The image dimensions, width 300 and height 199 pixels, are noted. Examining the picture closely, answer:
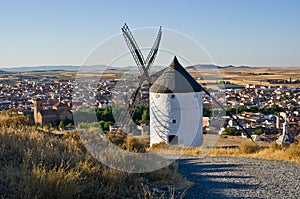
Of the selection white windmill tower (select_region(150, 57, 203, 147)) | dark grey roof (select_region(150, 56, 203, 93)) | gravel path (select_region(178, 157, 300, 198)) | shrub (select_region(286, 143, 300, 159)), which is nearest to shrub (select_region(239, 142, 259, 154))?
shrub (select_region(286, 143, 300, 159))

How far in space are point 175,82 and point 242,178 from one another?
10.9 meters

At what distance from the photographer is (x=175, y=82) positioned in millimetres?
18094

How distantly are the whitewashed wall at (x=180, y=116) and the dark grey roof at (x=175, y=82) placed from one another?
243 mm

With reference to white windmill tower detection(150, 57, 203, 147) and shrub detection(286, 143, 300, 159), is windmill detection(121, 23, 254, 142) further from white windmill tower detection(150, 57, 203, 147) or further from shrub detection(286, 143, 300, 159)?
shrub detection(286, 143, 300, 159)

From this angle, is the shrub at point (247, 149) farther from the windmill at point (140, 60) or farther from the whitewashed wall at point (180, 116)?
the windmill at point (140, 60)

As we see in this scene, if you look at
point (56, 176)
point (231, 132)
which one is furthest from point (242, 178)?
point (231, 132)

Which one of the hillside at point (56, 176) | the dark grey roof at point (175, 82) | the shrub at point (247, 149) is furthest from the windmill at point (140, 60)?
the hillside at point (56, 176)

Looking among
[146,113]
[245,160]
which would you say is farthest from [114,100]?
[245,160]

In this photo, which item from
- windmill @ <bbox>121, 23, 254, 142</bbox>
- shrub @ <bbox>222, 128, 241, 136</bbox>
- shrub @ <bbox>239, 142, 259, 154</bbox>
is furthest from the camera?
shrub @ <bbox>222, 128, 241, 136</bbox>

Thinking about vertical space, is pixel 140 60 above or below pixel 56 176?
above

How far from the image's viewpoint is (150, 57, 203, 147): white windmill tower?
18078mm

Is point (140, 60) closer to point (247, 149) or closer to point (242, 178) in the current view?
point (247, 149)

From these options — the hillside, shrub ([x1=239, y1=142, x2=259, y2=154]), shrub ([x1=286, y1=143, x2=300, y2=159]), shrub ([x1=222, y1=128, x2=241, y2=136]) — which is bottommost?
shrub ([x1=222, y1=128, x2=241, y2=136])

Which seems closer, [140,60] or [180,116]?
[180,116]
